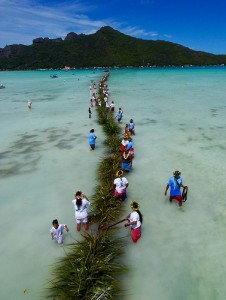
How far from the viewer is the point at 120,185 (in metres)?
10.2

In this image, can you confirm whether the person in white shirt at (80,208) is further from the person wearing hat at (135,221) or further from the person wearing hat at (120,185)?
the person wearing hat at (120,185)

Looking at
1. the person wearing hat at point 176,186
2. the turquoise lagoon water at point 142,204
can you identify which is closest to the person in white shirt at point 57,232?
the turquoise lagoon water at point 142,204

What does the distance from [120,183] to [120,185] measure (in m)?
0.11

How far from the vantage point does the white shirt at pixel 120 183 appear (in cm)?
1011

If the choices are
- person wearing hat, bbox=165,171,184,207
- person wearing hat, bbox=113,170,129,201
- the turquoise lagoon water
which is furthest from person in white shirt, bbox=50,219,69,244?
person wearing hat, bbox=165,171,184,207

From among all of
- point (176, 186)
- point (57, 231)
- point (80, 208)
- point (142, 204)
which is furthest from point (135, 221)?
point (176, 186)

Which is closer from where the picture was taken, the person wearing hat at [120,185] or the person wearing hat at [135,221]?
the person wearing hat at [135,221]

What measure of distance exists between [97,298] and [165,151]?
11.4m

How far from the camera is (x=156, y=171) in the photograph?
13.5 m

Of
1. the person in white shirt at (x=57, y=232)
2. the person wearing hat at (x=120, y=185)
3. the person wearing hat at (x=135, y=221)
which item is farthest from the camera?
the person wearing hat at (x=120, y=185)

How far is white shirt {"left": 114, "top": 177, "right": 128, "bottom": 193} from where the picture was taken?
10109 millimetres

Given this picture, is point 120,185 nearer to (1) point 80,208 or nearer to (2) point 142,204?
(2) point 142,204

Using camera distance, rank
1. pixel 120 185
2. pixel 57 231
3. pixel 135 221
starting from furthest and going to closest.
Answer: pixel 120 185
pixel 135 221
pixel 57 231

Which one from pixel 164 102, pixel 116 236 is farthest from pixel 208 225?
pixel 164 102
